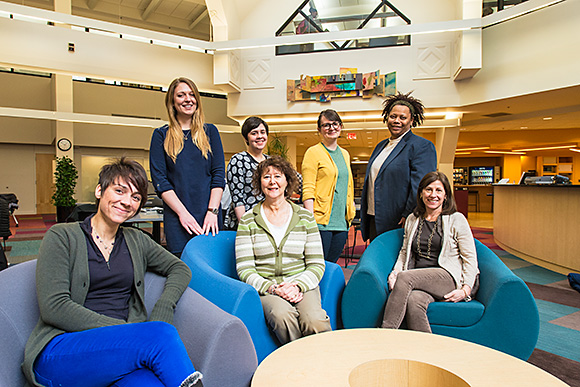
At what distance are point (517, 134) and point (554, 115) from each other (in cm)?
408

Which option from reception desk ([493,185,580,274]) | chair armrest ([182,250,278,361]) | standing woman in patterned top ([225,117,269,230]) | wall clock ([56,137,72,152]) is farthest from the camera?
wall clock ([56,137,72,152])

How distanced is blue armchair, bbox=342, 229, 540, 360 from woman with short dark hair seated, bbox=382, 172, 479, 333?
0.07 m

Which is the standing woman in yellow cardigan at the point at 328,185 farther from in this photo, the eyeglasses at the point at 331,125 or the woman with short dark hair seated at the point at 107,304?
the woman with short dark hair seated at the point at 107,304

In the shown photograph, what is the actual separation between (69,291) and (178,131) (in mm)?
1121

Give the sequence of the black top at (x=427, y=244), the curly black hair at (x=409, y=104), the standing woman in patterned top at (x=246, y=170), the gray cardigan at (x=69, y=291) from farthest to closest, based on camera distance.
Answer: the curly black hair at (x=409, y=104), the standing woman in patterned top at (x=246, y=170), the black top at (x=427, y=244), the gray cardigan at (x=69, y=291)

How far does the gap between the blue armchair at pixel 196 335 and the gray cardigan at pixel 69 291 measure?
6 centimetres

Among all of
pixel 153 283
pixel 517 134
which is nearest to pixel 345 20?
pixel 517 134

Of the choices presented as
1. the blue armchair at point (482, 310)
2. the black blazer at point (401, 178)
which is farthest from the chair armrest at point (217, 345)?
the black blazer at point (401, 178)

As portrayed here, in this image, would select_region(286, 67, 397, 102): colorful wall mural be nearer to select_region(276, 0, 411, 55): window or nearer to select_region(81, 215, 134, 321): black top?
select_region(276, 0, 411, 55): window

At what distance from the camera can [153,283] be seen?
1802mm

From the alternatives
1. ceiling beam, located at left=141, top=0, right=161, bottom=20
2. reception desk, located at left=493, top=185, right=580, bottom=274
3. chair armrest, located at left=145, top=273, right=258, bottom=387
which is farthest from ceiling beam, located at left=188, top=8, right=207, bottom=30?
chair armrest, located at left=145, top=273, right=258, bottom=387

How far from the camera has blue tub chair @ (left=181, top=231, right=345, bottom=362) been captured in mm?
1801

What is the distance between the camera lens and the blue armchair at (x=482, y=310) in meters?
2.12

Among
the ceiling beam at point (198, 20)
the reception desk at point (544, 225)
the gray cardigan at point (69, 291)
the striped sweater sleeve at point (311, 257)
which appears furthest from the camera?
the ceiling beam at point (198, 20)
